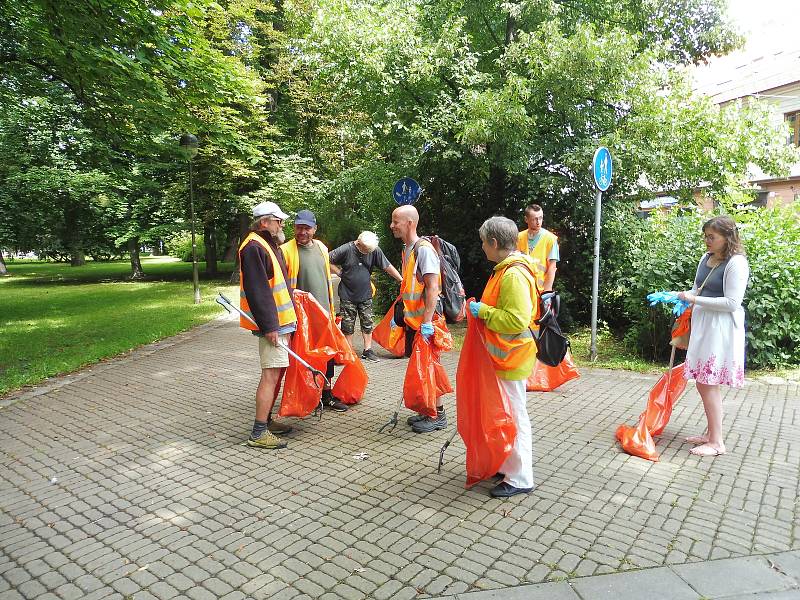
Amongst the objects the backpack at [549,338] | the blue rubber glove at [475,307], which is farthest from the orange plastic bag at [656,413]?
the blue rubber glove at [475,307]

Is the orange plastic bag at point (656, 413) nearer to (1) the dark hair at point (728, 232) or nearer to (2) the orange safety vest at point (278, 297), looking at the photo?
(1) the dark hair at point (728, 232)

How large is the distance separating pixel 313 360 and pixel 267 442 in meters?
0.86

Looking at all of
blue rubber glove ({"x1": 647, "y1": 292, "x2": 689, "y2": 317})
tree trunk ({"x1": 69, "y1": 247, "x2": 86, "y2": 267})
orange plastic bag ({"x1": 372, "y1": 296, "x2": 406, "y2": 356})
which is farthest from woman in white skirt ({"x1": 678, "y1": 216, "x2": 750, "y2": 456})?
tree trunk ({"x1": 69, "y1": 247, "x2": 86, "y2": 267})

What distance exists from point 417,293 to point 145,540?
104 inches

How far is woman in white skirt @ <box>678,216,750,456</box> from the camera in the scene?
4.03m

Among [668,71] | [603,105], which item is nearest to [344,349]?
[603,105]

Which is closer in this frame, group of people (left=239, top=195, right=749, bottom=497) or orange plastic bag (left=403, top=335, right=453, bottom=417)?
group of people (left=239, top=195, right=749, bottom=497)

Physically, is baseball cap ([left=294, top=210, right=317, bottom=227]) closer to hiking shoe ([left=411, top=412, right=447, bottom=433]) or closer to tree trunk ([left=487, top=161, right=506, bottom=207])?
hiking shoe ([left=411, top=412, right=447, bottom=433])

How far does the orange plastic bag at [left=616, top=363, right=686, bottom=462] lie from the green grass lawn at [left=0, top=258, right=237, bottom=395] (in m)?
6.83

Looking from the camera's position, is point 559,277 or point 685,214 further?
point 559,277

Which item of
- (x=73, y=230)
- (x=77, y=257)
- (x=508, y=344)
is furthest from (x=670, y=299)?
(x=77, y=257)

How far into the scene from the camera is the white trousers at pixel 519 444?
3652mm

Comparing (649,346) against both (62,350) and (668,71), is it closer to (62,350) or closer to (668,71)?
(668,71)

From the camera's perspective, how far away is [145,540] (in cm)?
329
